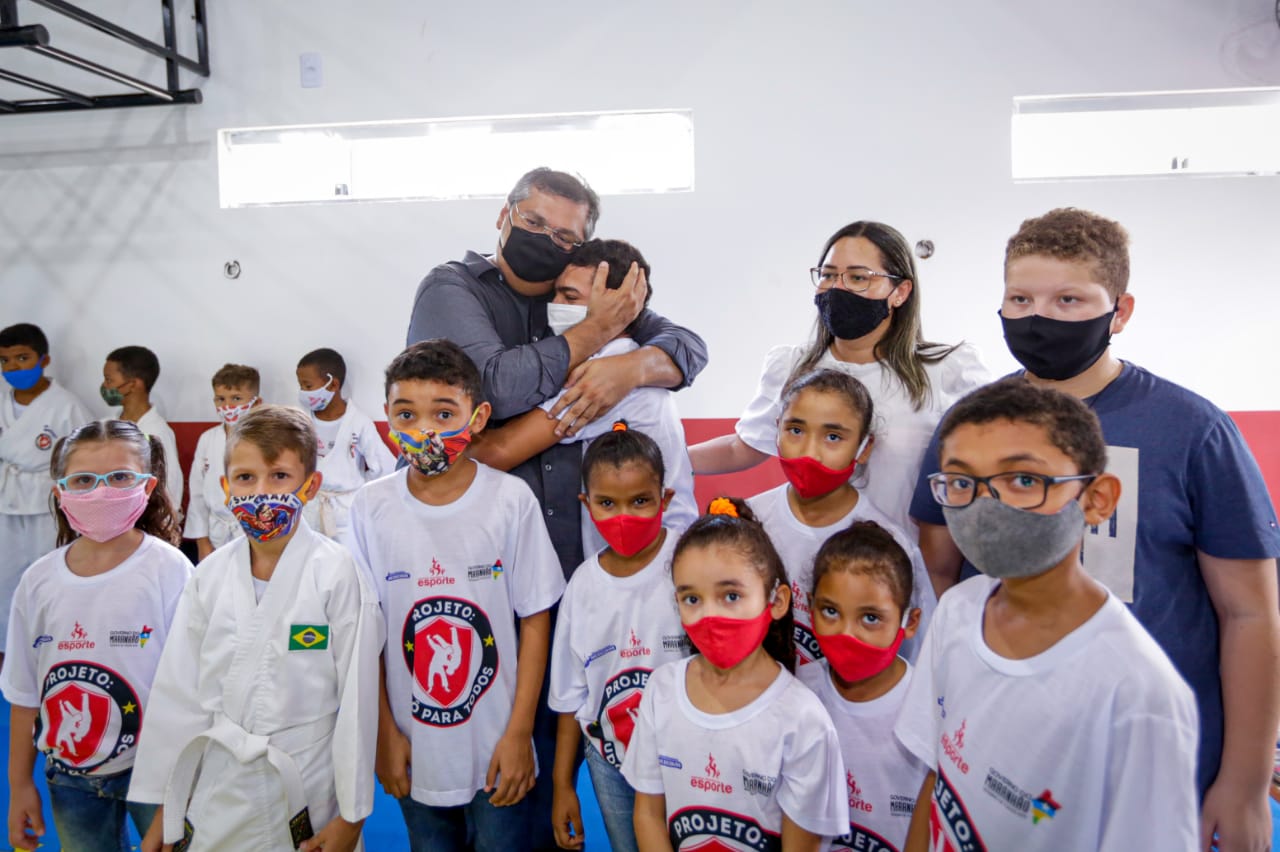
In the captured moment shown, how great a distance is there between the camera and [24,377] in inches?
173

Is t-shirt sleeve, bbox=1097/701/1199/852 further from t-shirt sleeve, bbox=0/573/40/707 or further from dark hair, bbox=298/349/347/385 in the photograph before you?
dark hair, bbox=298/349/347/385

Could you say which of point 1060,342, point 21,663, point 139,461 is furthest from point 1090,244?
point 21,663

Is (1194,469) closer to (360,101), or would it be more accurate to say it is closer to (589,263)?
(589,263)

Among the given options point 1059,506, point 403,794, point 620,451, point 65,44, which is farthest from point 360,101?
point 1059,506

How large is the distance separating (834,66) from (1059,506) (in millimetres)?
3703

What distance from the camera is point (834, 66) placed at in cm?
409

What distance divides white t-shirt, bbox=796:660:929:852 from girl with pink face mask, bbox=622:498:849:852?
0.17m

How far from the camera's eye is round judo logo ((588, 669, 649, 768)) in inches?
70.6

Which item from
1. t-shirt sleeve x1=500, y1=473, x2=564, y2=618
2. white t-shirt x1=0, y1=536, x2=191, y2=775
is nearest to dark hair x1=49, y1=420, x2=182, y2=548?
white t-shirt x1=0, y1=536, x2=191, y2=775

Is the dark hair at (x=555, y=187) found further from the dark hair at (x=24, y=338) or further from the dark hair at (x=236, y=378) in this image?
the dark hair at (x=24, y=338)

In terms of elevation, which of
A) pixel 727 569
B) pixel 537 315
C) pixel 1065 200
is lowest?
pixel 727 569

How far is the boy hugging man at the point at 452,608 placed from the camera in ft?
5.90

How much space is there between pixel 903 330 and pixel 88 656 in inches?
95.0

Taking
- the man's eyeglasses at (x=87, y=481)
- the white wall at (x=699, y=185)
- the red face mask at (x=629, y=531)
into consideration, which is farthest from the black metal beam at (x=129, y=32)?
the red face mask at (x=629, y=531)
